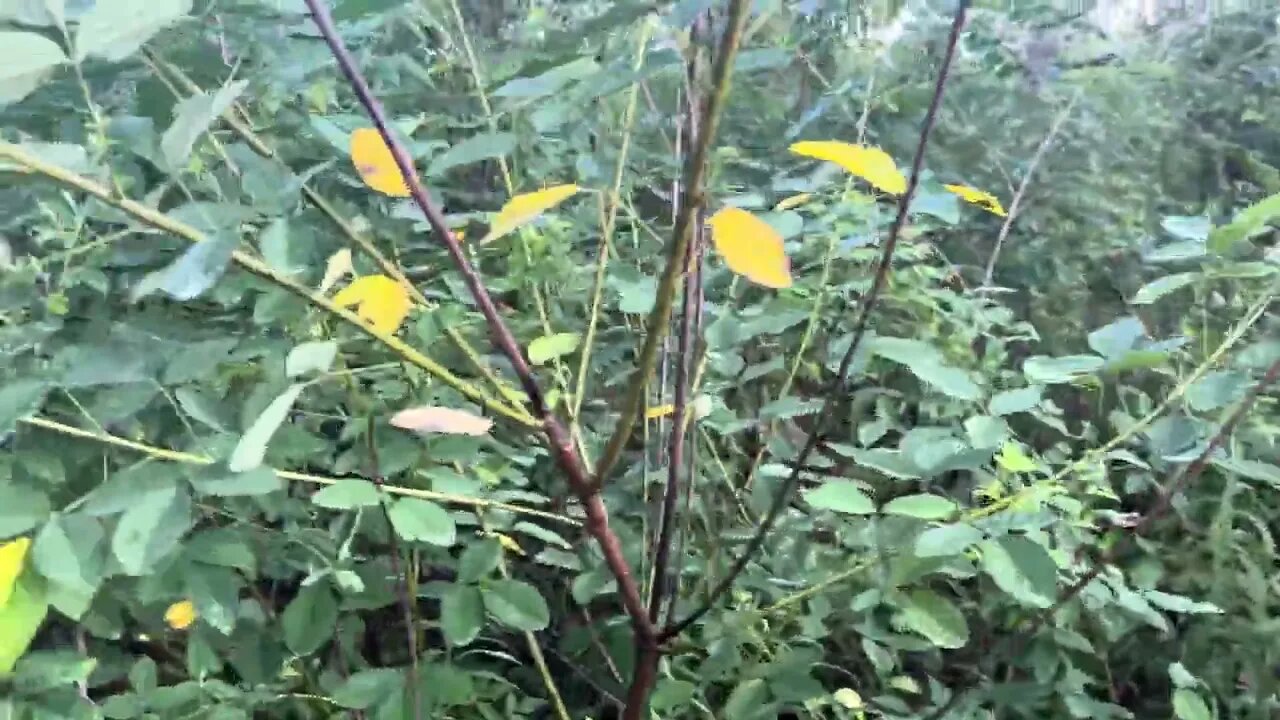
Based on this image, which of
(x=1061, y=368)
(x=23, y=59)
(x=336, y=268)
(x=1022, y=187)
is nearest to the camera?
(x=23, y=59)

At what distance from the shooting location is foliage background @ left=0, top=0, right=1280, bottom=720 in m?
0.49

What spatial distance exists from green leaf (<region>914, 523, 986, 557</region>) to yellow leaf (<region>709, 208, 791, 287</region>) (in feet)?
0.63

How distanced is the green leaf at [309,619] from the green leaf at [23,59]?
14.2 inches

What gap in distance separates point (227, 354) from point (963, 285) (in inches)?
35.1

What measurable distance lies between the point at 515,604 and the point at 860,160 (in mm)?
359

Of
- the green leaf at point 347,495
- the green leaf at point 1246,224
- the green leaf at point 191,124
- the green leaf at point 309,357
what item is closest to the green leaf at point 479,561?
the green leaf at point 347,495

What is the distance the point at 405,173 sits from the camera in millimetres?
407

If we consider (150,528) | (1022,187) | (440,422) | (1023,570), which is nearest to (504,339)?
(440,422)

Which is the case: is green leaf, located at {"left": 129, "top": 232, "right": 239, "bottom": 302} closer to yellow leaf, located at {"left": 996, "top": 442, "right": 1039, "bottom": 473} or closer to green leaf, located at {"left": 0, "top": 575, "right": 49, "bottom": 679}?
green leaf, located at {"left": 0, "top": 575, "right": 49, "bottom": 679}

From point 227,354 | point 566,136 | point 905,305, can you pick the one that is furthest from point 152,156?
point 905,305

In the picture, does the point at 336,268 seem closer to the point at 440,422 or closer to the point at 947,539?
the point at 440,422

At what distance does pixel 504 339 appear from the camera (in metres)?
0.48

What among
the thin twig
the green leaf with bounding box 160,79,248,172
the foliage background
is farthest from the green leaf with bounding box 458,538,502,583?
the thin twig

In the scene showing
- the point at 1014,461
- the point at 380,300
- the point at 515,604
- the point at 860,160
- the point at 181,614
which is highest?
the point at 860,160
